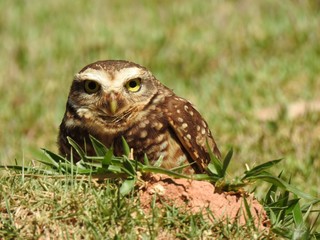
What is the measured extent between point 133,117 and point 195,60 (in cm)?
442

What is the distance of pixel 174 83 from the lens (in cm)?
883

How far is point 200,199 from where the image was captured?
156 inches

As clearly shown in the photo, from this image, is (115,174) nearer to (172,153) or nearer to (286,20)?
(172,153)

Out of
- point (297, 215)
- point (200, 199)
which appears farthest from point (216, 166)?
point (297, 215)

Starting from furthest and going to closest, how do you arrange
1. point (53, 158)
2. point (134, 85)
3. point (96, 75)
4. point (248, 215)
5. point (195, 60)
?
Result: 1. point (195, 60)
2. point (134, 85)
3. point (96, 75)
4. point (53, 158)
5. point (248, 215)

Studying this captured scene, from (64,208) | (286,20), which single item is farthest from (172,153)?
(286,20)

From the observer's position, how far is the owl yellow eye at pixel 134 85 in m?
5.18

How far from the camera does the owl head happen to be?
503 cm

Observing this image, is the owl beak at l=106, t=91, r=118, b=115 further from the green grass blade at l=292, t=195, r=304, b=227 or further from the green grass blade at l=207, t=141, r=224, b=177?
the green grass blade at l=292, t=195, r=304, b=227

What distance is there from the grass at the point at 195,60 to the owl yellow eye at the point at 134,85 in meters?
1.35

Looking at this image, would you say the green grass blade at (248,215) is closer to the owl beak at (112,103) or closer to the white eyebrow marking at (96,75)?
the owl beak at (112,103)

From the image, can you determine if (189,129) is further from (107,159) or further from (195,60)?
(195,60)

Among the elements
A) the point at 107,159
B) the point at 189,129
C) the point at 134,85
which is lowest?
the point at 189,129

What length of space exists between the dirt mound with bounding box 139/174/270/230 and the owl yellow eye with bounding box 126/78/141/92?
1.25 m
